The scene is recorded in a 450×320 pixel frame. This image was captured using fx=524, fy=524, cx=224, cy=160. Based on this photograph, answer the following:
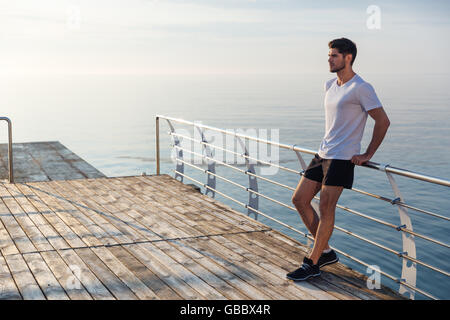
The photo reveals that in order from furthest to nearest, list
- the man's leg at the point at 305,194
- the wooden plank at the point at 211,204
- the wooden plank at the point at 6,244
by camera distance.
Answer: the wooden plank at the point at 211,204
the wooden plank at the point at 6,244
the man's leg at the point at 305,194

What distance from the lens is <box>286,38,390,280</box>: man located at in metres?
3.23

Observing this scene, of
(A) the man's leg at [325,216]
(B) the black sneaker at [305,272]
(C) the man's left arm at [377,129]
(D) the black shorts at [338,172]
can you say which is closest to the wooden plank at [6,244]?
(B) the black sneaker at [305,272]

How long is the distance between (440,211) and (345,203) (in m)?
2.92

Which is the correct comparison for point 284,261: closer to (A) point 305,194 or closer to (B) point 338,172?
(A) point 305,194

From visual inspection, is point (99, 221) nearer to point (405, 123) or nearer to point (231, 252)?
point (231, 252)

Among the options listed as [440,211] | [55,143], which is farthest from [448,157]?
[55,143]

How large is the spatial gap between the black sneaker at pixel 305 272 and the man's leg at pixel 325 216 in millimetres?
35

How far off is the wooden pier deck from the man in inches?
13.4

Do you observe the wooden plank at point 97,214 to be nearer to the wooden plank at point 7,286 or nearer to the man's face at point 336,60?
the wooden plank at point 7,286

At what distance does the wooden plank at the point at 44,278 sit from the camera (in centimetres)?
325

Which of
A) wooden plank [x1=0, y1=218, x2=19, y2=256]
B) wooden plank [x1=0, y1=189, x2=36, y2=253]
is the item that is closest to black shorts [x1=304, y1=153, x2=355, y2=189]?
wooden plank [x1=0, y1=189, x2=36, y2=253]

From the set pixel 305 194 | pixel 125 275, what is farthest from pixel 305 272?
pixel 125 275

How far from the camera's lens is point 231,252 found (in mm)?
4137

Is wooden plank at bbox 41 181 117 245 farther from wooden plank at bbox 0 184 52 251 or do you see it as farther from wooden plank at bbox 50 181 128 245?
wooden plank at bbox 0 184 52 251
